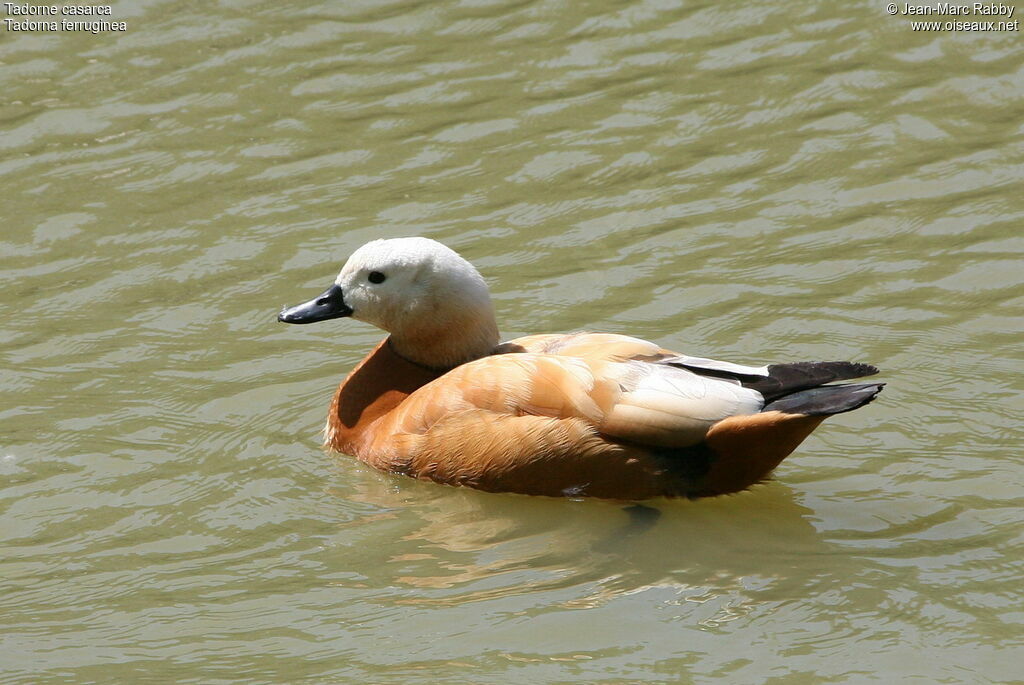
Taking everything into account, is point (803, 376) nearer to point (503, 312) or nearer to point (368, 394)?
point (368, 394)

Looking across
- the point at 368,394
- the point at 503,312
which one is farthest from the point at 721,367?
the point at 503,312

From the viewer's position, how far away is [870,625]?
5352 millimetres

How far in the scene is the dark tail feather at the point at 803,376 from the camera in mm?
6250

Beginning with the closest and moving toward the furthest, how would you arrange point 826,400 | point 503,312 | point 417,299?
point 826,400
point 417,299
point 503,312

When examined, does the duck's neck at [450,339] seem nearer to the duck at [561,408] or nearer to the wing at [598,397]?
the duck at [561,408]

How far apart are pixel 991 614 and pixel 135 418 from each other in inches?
157

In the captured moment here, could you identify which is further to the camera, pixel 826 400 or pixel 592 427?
pixel 592 427

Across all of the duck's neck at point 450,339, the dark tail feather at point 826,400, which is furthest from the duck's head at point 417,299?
the dark tail feather at point 826,400

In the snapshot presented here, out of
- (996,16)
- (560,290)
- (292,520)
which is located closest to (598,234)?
(560,290)

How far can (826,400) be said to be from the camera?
20.1 ft

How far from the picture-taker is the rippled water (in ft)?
18.0

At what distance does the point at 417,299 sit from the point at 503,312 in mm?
1128

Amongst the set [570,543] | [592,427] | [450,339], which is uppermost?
[450,339]

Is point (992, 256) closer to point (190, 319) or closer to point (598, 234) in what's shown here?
point (598, 234)
